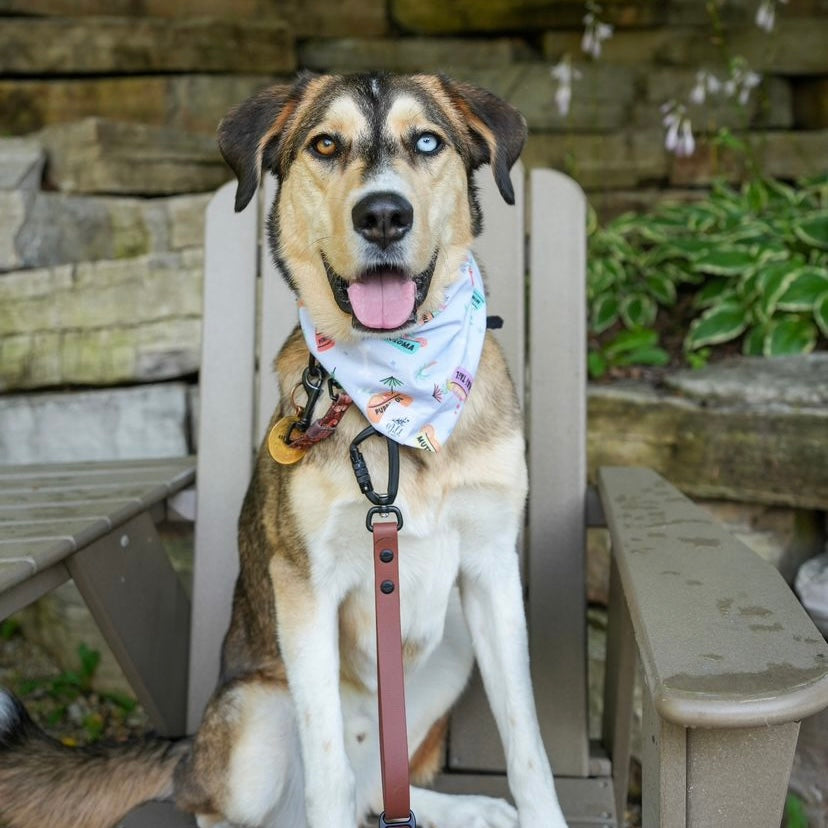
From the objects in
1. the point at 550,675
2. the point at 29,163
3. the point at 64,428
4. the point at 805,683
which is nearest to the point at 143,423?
the point at 64,428

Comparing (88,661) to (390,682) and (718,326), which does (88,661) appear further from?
(718,326)

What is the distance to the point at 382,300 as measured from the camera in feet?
5.87

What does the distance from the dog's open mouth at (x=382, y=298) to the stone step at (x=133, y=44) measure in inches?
116

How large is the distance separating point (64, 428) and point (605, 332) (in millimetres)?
2003

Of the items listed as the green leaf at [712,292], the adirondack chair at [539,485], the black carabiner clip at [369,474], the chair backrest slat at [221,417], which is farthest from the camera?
the green leaf at [712,292]

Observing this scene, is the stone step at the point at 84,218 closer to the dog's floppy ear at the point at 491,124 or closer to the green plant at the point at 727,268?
the green plant at the point at 727,268

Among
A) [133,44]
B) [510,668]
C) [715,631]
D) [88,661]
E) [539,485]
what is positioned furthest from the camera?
[133,44]

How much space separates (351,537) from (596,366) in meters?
1.78

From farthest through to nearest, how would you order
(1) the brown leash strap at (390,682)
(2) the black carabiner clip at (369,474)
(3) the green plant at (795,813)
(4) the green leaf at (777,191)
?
(4) the green leaf at (777,191), (3) the green plant at (795,813), (2) the black carabiner clip at (369,474), (1) the brown leash strap at (390,682)

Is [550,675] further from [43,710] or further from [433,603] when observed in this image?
[43,710]

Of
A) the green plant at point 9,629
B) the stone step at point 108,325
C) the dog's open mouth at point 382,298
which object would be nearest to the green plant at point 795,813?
the dog's open mouth at point 382,298

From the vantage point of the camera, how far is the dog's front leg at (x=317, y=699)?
1756 millimetres

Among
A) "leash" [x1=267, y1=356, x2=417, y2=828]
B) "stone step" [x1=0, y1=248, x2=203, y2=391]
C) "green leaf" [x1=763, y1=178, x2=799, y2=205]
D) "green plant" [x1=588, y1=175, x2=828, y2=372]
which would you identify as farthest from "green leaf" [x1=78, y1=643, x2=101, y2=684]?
"green leaf" [x1=763, y1=178, x2=799, y2=205]

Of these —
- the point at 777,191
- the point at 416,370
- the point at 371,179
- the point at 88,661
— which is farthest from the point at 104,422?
the point at 777,191
